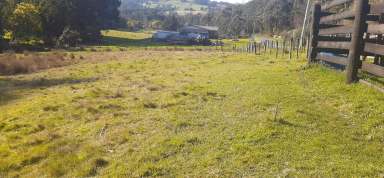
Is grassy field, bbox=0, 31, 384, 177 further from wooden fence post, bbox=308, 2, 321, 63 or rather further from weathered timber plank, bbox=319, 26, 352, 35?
wooden fence post, bbox=308, 2, 321, 63

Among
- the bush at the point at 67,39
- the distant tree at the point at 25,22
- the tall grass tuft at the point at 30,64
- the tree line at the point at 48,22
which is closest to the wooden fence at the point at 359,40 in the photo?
the tall grass tuft at the point at 30,64

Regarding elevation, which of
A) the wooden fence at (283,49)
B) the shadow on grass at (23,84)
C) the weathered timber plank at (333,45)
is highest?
the weathered timber plank at (333,45)

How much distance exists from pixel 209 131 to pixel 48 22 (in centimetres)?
7611

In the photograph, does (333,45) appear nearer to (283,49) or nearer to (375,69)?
(375,69)

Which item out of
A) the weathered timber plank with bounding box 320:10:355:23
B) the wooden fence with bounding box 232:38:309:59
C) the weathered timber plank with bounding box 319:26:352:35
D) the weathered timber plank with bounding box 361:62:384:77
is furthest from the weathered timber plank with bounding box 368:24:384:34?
the wooden fence with bounding box 232:38:309:59

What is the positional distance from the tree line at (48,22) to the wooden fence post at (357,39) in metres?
58.6

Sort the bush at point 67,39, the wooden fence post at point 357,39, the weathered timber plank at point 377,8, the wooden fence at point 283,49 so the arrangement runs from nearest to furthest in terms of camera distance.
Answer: the weathered timber plank at point 377,8 < the wooden fence post at point 357,39 < the wooden fence at point 283,49 < the bush at point 67,39

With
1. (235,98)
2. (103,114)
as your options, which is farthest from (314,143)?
(103,114)

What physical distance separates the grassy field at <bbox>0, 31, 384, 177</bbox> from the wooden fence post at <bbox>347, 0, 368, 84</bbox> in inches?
19.8

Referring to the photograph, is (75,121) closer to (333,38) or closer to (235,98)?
(235,98)

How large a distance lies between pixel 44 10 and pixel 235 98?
73753mm

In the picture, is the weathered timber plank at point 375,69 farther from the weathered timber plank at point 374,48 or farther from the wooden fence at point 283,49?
the wooden fence at point 283,49

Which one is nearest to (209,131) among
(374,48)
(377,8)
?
(374,48)

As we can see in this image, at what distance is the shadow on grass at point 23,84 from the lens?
2043 cm
